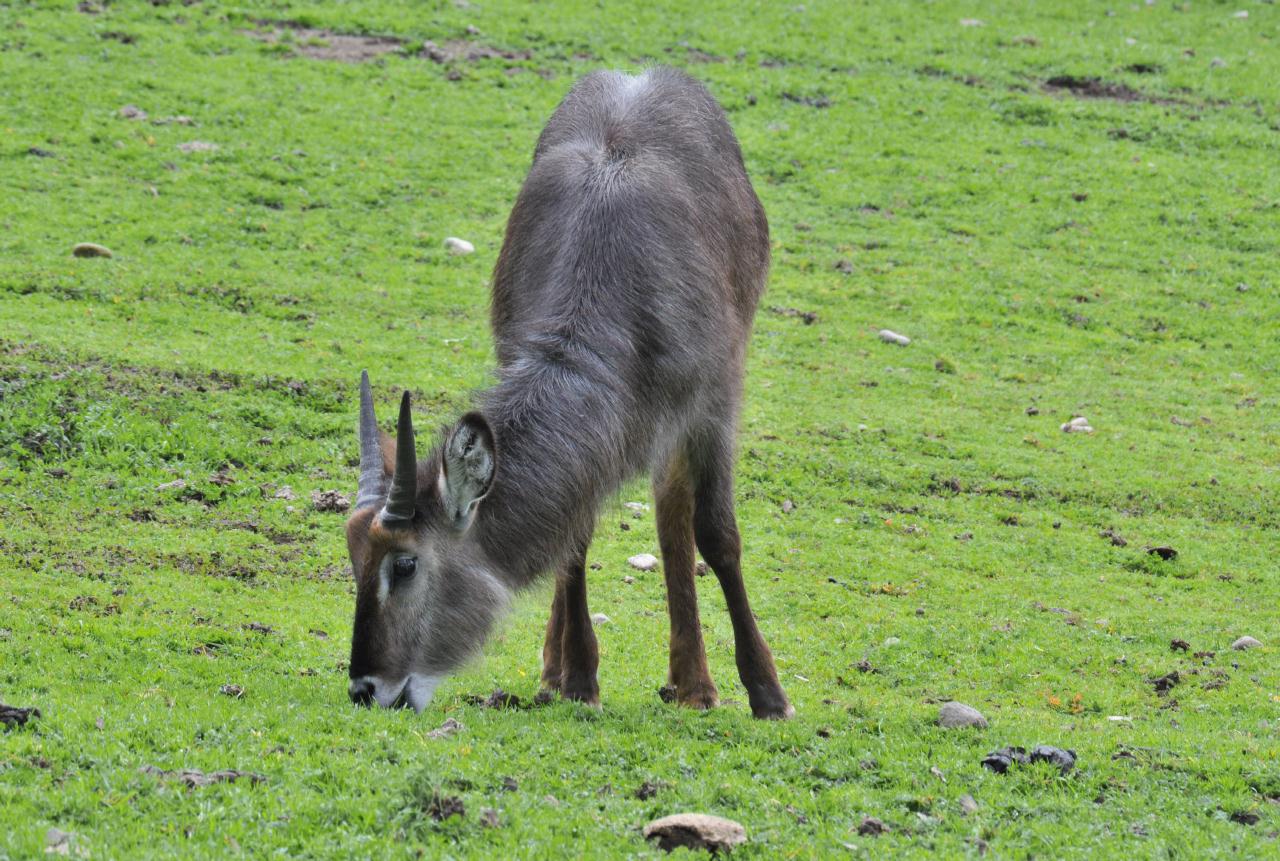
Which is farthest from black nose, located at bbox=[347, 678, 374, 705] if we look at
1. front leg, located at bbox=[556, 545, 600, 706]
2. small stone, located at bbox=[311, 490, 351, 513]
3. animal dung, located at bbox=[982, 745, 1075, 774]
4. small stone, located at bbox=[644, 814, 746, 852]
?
small stone, located at bbox=[311, 490, 351, 513]

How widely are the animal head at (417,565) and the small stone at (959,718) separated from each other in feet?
7.10

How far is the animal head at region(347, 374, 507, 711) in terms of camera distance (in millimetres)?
5723

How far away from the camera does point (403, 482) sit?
5660 millimetres

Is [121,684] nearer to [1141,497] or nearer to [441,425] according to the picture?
[441,425]

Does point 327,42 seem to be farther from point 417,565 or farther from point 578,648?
point 417,565

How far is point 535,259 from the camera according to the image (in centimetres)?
705

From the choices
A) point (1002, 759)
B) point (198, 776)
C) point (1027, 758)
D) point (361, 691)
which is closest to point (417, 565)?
point (361, 691)

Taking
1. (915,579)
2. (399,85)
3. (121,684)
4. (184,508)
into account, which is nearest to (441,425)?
(121,684)

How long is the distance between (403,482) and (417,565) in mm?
404

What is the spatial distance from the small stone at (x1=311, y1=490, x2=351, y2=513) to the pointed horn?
→ 12.5 ft

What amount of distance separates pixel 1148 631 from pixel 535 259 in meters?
4.53

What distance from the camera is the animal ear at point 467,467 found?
5.61 meters

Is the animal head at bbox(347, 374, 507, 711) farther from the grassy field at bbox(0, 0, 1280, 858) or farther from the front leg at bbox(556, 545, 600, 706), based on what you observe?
the front leg at bbox(556, 545, 600, 706)

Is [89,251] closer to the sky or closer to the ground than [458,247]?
closer to the sky
